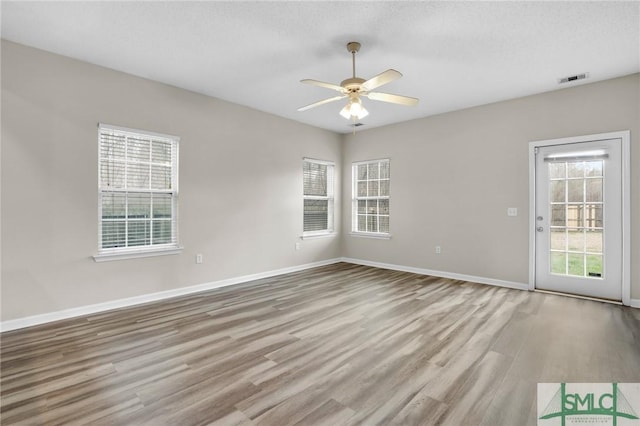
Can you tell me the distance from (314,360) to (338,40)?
2.84 meters

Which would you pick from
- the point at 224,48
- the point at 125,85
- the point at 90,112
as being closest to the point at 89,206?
the point at 90,112

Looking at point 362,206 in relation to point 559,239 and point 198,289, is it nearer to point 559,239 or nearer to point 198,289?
point 559,239

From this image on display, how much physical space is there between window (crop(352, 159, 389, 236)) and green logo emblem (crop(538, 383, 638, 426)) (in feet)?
13.6

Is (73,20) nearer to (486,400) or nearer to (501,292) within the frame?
(486,400)

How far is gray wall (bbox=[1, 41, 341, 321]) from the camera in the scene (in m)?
3.09

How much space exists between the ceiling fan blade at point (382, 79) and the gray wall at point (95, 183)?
8.50 feet

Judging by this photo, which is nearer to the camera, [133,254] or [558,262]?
[133,254]

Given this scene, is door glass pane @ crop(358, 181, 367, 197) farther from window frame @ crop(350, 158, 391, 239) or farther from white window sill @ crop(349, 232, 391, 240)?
white window sill @ crop(349, 232, 391, 240)

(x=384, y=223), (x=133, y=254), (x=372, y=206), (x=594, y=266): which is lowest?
(x=594, y=266)

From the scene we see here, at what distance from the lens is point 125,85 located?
3.75 meters

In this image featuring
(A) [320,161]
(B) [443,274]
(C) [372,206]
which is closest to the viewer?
(B) [443,274]

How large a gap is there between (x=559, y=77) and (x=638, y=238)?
7.03 ft

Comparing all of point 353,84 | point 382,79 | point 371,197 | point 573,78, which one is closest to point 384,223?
point 371,197

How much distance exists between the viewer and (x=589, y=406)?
1.90 m
